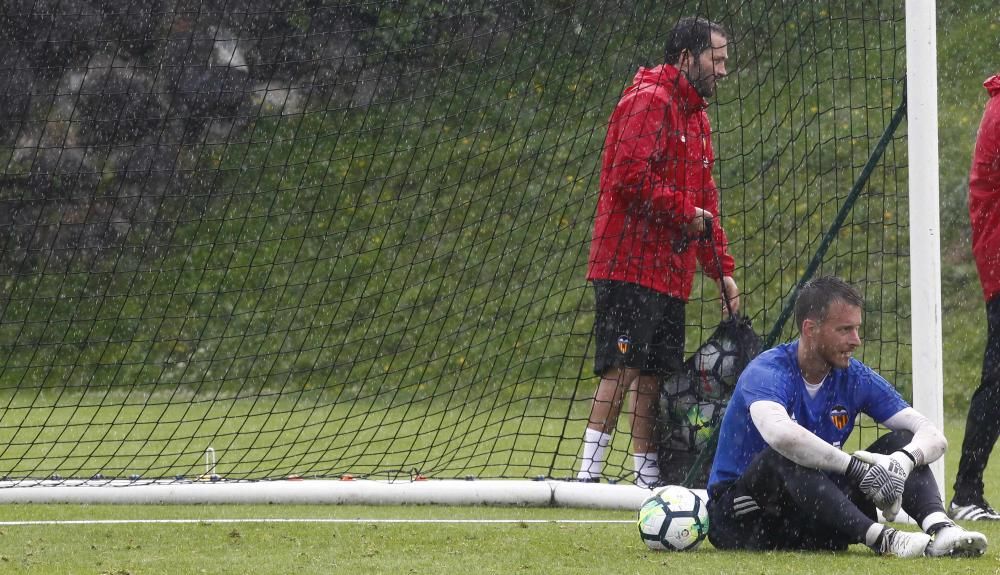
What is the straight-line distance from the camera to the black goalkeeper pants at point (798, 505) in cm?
418

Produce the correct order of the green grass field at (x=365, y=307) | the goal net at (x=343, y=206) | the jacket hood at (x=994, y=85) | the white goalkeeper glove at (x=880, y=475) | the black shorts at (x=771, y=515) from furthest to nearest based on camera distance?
1. the goal net at (x=343, y=206)
2. the green grass field at (x=365, y=307)
3. the jacket hood at (x=994, y=85)
4. the black shorts at (x=771, y=515)
5. the white goalkeeper glove at (x=880, y=475)

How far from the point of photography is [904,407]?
4.49 metres

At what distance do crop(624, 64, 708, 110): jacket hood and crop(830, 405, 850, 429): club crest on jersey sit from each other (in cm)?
204

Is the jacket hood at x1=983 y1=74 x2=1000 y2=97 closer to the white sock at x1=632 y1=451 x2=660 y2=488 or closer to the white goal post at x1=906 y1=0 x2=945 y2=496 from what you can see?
the white goal post at x1=906 y1=0 x2=945 y2=496

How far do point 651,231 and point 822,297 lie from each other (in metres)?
1.85

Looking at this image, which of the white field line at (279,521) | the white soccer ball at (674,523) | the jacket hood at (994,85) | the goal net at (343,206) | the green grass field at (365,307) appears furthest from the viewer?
the goal net at (343,206)

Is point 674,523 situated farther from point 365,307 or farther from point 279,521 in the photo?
point 365,307

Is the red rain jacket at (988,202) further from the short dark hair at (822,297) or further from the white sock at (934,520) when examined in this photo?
the white sock at (934,520)

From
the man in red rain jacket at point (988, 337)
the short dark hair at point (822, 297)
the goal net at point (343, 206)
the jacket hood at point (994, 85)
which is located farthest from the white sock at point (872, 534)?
the goal net at point (343, 206)

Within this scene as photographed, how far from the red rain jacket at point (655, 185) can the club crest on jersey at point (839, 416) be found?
173cm

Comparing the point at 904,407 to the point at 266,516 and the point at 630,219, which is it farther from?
the point at 266,516

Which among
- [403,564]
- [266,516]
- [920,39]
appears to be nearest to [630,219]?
[920,39]

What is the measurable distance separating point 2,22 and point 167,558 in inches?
291

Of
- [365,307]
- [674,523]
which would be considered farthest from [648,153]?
[365,307]
